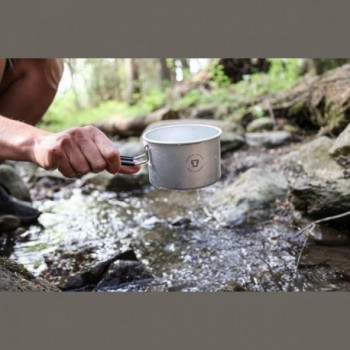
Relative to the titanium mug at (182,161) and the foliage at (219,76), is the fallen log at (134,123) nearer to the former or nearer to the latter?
the foliage at (219,76)

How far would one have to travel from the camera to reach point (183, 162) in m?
2.04

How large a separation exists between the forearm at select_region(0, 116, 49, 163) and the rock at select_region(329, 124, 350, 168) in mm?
2499

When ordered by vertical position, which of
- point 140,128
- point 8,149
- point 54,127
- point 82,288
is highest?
point 8,149

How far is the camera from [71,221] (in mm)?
4090

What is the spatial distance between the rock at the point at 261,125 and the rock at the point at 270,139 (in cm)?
44

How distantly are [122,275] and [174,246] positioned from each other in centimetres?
64

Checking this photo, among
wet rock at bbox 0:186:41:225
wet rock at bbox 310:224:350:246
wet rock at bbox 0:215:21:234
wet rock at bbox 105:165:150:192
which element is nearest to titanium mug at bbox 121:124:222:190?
wet rock at bbox 310:224:350:246

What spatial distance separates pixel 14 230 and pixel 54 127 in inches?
241

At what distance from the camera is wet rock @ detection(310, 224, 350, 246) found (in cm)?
317

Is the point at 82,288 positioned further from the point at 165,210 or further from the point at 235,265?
the point at 165,210

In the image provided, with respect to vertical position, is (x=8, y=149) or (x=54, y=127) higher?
(x=8, y=149)

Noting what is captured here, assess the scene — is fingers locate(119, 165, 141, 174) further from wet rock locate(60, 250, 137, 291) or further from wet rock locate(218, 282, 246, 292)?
wet rock locate(60, 250, 137, 291)

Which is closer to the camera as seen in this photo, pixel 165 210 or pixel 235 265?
pixel 235 265

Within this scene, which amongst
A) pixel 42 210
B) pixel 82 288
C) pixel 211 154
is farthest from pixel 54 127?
pixel 211 154
